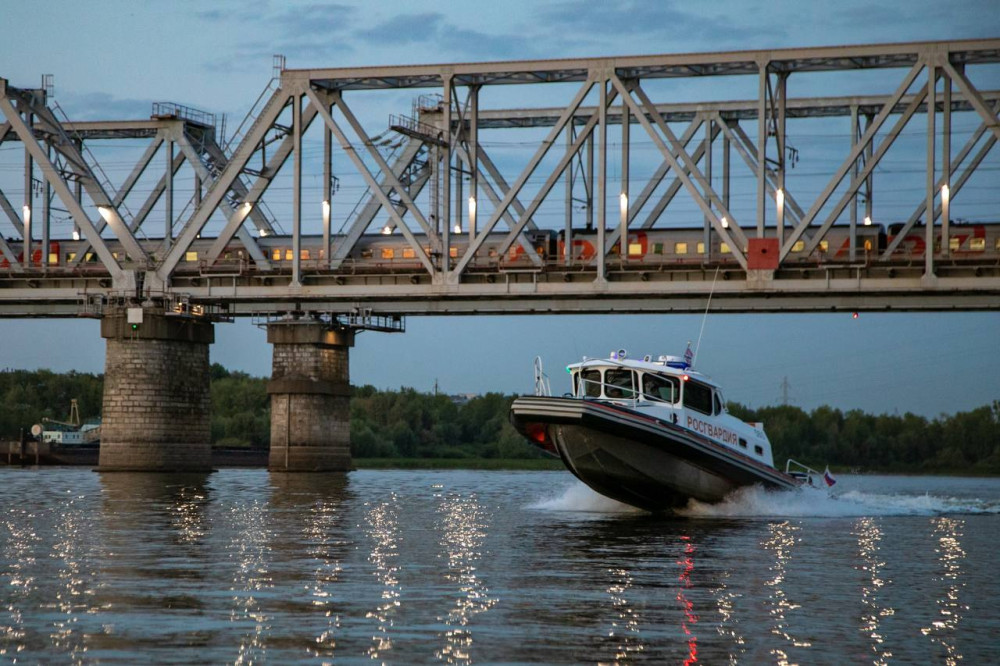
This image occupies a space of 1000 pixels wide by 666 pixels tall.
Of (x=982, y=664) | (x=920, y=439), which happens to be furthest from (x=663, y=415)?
(x=920, y=439)

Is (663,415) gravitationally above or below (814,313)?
below

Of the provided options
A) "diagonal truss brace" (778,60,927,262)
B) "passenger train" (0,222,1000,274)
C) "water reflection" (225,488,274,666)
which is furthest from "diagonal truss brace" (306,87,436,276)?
"water reflection" (225,488,274,666)

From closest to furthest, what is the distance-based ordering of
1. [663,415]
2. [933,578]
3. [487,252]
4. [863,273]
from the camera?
[933,578] < [663,415] < [863,273] < [487,252]

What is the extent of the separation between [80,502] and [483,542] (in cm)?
1904

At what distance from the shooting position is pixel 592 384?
3822 cm

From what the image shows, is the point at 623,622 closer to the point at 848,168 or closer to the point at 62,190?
the point at 848,168

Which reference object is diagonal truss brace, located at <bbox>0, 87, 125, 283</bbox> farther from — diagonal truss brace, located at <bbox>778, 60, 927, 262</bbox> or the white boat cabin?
the white boat cabin

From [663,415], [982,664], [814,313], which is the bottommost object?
[982,664]

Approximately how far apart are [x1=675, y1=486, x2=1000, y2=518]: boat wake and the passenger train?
1533 centimetres

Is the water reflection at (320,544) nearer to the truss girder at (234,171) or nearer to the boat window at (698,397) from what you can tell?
the boat window at (698,397)

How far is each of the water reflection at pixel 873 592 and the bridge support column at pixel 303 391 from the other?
1837 inches

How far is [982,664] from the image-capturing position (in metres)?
15.6

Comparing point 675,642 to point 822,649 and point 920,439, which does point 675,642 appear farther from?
point 920,439

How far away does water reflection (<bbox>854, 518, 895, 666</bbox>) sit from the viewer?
54.0 feet
